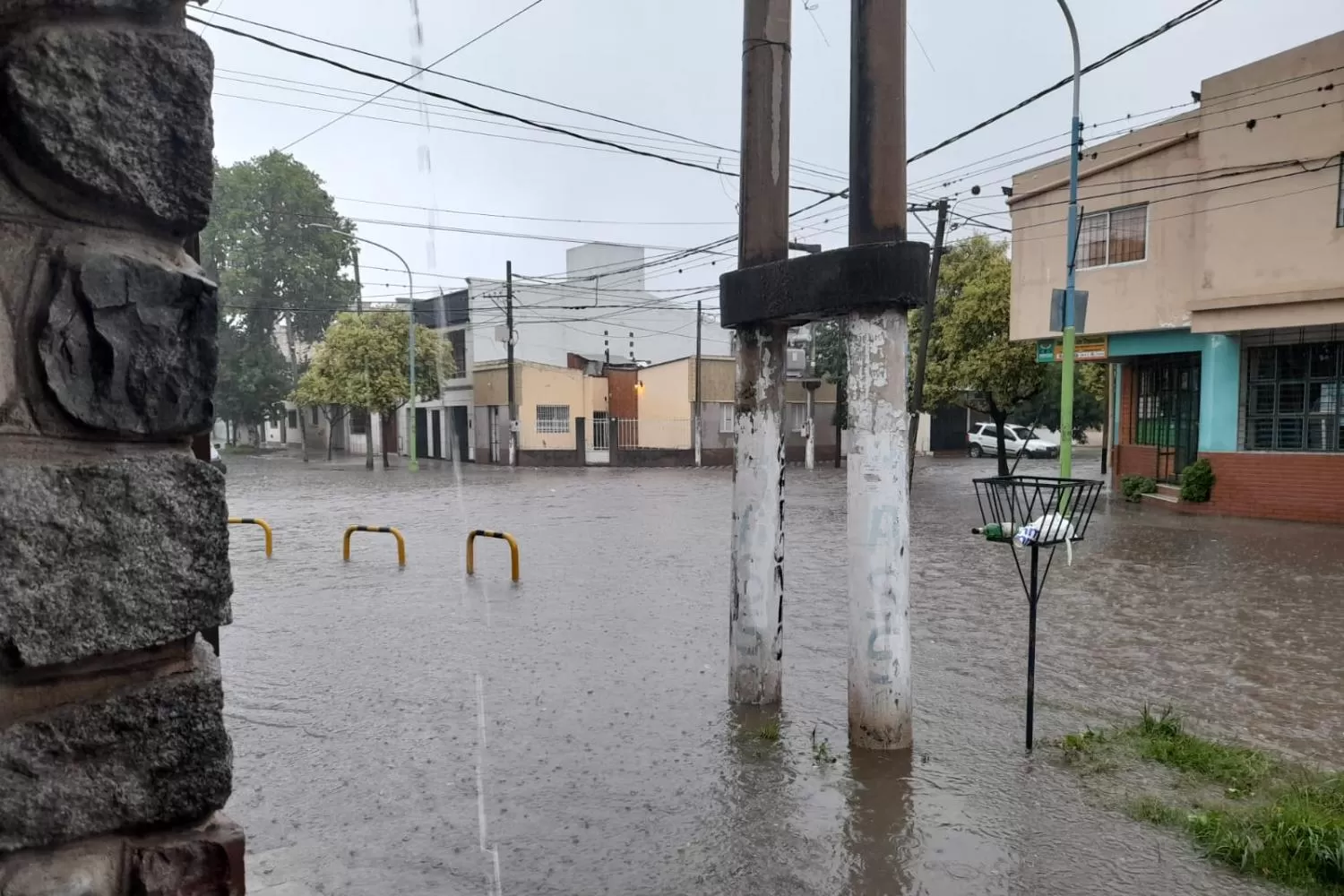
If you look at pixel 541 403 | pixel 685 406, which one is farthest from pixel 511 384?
pixel 685 406

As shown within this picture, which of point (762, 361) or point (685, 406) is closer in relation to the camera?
point (762, 361)

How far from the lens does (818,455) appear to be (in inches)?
1521

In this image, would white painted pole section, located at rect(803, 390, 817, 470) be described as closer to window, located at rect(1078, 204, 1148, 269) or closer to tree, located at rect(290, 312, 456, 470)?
tree, located at rect(290, 312, 456, 470)

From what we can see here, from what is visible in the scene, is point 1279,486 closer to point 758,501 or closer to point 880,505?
point 758,501

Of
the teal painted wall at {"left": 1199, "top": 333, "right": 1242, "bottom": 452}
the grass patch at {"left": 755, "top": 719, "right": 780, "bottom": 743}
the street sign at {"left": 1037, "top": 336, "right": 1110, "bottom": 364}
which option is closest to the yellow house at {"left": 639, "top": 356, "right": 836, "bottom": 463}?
the street sign at {"left": 1037, "top": 336, "right": 1110, "bottom": 364}

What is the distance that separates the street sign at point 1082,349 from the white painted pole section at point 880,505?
14314 millimetres

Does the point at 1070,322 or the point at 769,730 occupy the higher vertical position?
the point at 1070,322

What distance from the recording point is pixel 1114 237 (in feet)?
60.5

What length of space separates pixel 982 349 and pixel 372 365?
21547 millimetres

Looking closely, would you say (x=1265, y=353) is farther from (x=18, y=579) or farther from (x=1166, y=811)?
(x=18, y=579)

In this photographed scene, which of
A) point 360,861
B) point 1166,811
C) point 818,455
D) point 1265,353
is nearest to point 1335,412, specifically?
point 1265,353

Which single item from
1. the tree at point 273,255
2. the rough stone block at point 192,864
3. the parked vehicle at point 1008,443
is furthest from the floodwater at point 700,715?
the tree at point 273,255

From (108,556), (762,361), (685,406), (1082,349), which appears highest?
(1082,349)

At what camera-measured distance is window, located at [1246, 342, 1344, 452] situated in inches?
609
